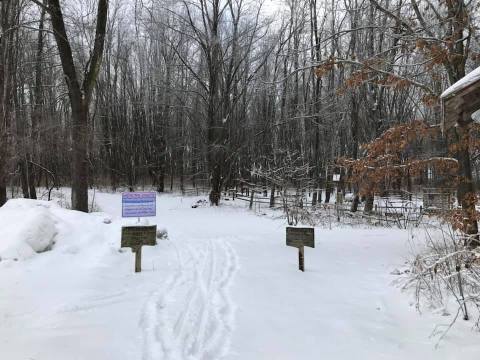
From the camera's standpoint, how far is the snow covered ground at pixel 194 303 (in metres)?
4.14

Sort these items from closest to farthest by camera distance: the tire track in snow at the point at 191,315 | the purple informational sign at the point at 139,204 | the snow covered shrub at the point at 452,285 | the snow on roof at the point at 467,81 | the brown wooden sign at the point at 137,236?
the snow on roof at the point at 467,81 < the tire track in snow at the point at 191,315 < the snow covered shrub at the point at 452,285 < the brown wooden sign at the point at 137,236 < the purple informational sign at the point at 139,204

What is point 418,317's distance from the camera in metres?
5.24

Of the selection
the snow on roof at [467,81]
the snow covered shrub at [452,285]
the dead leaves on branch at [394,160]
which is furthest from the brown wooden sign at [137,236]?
the snow on roof at [467,81]

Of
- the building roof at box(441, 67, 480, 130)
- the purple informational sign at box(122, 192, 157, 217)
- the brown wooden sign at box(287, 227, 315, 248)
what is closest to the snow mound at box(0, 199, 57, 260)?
the purple informational sign at box(122, 192, 157, 217)

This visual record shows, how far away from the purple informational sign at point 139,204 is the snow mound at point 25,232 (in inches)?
56.5

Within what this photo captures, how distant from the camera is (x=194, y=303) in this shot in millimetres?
5492

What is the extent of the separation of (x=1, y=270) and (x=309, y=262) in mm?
5585

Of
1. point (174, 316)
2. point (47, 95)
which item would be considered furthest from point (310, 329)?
point (47, 95)

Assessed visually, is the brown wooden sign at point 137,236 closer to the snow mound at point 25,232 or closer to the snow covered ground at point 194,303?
the snow covered ground at point 194,303

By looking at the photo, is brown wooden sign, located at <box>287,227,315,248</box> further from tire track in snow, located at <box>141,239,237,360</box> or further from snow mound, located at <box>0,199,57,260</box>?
snow mound, located at <box>0,199,57,260</box>

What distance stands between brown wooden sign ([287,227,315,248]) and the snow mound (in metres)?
4.43

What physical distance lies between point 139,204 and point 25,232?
2.28 metres

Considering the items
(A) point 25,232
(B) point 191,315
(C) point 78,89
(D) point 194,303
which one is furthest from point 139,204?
(C) point 78,89

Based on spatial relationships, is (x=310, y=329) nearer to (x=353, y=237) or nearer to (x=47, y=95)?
(x=353, y=237)
